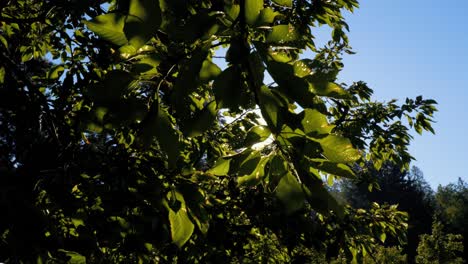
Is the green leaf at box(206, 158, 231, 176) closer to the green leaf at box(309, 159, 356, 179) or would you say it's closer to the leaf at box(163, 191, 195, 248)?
the leaf at box(163, 191, 195, 248)

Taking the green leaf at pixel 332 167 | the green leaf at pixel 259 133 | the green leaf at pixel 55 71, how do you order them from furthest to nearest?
the green leaf at pixel 55 71 → the green leaf at pixel 259 133 → the green leaf at pixel 332 167

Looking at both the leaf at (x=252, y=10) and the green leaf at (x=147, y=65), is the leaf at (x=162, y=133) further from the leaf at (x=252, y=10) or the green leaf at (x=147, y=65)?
the leaf at (x=252, y=10)

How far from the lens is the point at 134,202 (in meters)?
2.62

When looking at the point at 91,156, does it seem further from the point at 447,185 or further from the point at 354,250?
the point at 447,185

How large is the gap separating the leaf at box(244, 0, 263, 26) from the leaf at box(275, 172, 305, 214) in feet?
1.42

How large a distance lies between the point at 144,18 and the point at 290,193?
0.58 metres

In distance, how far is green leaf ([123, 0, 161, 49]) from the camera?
763mm

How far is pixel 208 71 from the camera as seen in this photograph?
0.94 m

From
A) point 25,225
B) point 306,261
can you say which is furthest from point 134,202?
point 306,261

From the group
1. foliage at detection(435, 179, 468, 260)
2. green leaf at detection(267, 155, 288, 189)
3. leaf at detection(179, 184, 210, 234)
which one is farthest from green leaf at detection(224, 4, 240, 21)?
foliage at detection(435, 179, 468, 260)

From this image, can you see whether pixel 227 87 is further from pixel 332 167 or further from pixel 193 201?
pixel 193 201

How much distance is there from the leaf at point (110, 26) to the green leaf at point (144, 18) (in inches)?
4.3

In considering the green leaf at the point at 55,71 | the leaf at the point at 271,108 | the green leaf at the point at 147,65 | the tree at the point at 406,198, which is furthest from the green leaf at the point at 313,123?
the tree at the point at 406,198

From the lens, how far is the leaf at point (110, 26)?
2.84 feet
